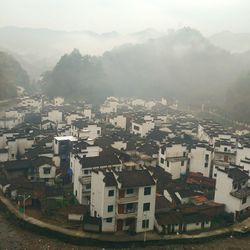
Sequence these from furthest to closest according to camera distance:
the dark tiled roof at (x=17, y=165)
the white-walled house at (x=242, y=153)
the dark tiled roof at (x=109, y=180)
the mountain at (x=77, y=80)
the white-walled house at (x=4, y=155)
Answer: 1. the mountain at (x=77, y=80)
2. the white-walled house at (x=4, y=155)
3. the white-walled house at (x=242, y=153)
4. the dark tiled roof at (x=17, y=165)
5. the dark tiled roof at (x=109, y=180)

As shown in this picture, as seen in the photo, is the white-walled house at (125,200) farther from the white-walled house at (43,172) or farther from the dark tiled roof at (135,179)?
the white-walled house at (43,172)

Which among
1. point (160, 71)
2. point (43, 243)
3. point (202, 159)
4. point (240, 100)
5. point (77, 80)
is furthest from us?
point (160, 71)

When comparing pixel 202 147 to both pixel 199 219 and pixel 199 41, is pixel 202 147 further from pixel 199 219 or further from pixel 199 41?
pixel 199 41

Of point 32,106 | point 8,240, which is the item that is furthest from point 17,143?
point 32,106

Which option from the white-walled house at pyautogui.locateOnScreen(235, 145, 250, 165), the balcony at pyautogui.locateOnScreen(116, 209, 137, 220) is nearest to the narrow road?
the balcony at pyautogui.locateOnScreen(116, 209, 137, 220)

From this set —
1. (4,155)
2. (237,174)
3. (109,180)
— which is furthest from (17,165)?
(237,174)

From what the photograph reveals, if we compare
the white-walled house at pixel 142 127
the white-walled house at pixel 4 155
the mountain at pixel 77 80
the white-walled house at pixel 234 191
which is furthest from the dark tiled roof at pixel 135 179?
the mountain at pixel 77 80

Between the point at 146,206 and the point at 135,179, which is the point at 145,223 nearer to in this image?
the point at 146,206

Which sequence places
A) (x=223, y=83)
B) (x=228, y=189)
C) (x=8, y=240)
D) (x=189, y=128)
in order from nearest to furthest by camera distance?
(x=8, y=240) < (x=228, y=189) < (x=189, y=128) < (x=223, y=83)
